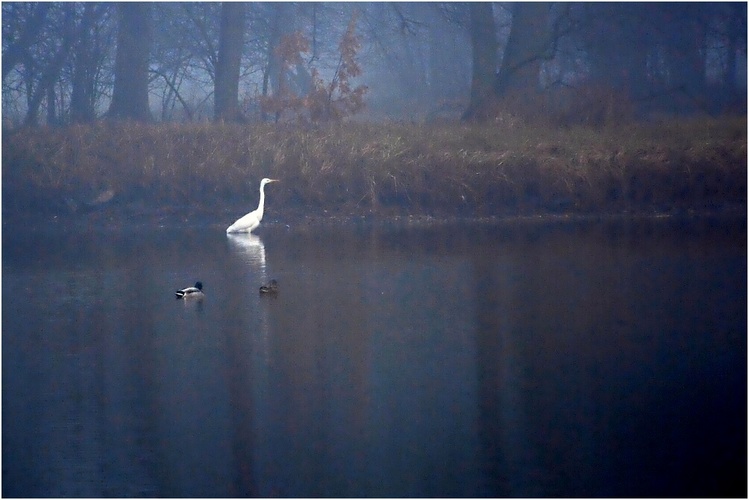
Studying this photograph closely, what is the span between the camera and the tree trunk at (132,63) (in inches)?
Result: 1038

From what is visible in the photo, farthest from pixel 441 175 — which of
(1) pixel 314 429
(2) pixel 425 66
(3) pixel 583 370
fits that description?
(2) pixel 425 66

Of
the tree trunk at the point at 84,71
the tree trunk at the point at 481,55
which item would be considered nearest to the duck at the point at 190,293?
the tree trunk at the point at 481,55

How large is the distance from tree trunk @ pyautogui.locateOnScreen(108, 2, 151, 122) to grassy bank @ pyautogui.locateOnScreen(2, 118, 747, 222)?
341 cm

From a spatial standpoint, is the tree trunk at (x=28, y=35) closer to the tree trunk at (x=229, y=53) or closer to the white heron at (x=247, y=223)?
the tree trunk at (x=229, y=53)

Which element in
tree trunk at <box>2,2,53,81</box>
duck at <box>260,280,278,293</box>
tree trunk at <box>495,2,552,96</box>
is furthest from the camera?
tree trunk at <box>2,2,53,81</box>

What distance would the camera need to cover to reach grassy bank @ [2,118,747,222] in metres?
20.5

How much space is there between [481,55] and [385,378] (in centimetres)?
1997

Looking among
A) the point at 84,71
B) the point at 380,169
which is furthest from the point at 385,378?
the point at 84,71

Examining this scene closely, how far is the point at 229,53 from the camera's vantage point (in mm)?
26766

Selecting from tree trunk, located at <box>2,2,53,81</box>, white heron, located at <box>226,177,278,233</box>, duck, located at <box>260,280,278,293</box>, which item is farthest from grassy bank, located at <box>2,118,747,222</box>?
duck, located at <box>260,280,278,293</box>

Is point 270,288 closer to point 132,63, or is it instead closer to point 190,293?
point 190,293

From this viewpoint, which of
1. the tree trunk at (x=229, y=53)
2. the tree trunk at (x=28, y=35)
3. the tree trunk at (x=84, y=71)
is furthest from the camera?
the tree trunk at (x=84, y=71)

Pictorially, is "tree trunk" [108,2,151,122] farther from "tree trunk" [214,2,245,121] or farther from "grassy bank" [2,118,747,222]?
"grassy bank" [2,118,747,222]

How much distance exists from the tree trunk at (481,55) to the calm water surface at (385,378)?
12.3m
